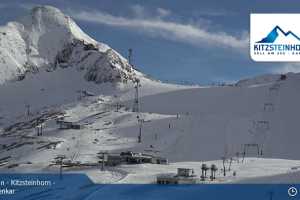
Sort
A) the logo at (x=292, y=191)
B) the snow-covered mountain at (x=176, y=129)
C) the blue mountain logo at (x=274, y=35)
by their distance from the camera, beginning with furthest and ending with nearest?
the snow-covered mountain at (x=176, y=129) → the blue mountain logo at (x=274, y=35) → the logo at (x=292, y=191)

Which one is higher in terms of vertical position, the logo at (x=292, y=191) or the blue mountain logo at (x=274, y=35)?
the blue mountain logo at (x=274, y=35)

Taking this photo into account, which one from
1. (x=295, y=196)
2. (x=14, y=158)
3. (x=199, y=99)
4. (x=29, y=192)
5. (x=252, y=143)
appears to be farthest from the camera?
(x=199, y=99)

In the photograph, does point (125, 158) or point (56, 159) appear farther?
point (56, 159)

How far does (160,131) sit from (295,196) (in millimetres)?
102856

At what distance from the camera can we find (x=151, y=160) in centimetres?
8775

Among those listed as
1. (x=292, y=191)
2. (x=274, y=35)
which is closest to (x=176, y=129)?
(x=274, y=35)

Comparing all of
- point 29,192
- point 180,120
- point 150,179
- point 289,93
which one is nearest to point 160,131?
point 180,120

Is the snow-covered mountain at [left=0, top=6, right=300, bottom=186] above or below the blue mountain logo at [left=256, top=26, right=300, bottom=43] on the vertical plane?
below

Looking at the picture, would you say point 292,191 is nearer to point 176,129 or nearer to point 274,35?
point 274,35

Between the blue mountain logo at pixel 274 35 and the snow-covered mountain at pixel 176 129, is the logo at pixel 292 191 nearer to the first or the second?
the blue mountain logo at pixel 274 35

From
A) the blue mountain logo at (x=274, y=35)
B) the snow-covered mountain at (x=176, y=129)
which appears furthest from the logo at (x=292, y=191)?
the snow-covered mountain at (x=176, y=129)

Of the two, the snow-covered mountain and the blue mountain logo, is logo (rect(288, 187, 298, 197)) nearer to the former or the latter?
the blue mountain logo

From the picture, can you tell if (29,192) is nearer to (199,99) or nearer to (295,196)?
(295,196)

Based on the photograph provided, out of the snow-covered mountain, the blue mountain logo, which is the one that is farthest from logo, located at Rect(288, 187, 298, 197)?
the snow-covered mountain
